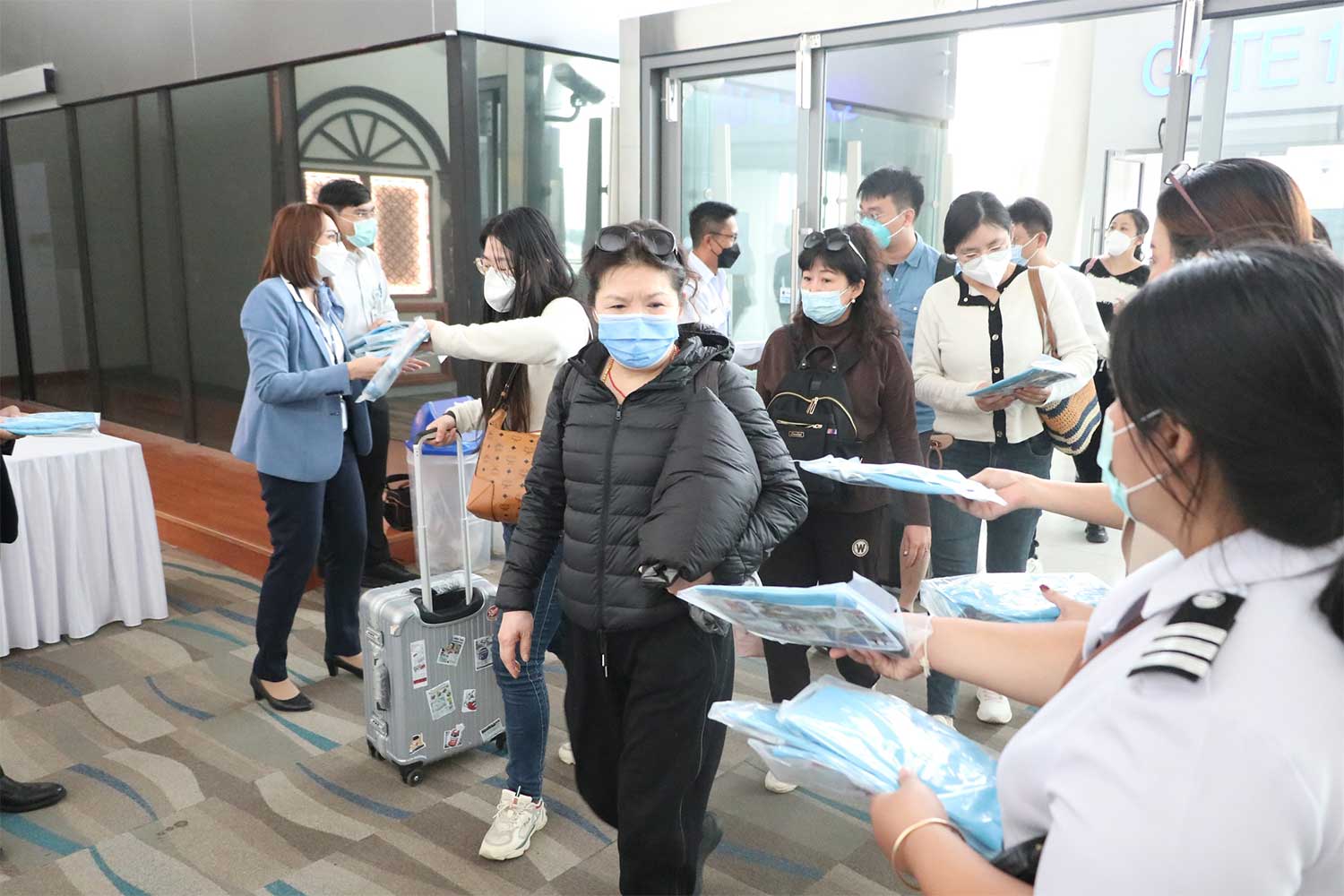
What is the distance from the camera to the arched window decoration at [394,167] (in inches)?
209

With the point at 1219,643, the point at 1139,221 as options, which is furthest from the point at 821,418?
the point at 1139,221

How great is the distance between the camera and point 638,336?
189 cm

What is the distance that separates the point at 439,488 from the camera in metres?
4.52

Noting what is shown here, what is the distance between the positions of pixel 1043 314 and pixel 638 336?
5.33 feet

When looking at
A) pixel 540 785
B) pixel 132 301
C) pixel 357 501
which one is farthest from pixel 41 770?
pixel 132 301

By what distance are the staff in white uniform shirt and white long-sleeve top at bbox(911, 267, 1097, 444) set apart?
213 centimetres

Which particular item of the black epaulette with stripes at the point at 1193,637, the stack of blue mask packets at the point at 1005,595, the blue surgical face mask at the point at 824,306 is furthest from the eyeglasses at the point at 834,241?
the black epaulette with stripes at the point at 1193,637

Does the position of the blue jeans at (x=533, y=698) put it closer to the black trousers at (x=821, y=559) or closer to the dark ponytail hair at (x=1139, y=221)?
the black trousers at (x=821, y=559)

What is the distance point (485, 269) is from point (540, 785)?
1366 mm

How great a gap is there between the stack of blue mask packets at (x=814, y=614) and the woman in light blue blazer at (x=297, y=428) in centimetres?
206

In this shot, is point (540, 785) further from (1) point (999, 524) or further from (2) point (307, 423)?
(1) point (999, 524)

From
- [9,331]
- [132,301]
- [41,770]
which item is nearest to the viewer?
[41,770]

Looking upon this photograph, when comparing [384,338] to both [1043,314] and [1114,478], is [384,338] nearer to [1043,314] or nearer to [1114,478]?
[1043,314]

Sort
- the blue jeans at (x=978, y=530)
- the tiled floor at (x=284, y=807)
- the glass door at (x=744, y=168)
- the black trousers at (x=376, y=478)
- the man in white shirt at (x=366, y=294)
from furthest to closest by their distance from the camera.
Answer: the glass door at (x=744, y=168) → the black trousers at (x=376, y=478) → the man in white shirt at (x=366, y=294) → the blue jeans at (x=978, y=530) → the tiled floor at (x=284, y=807)
